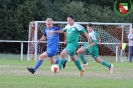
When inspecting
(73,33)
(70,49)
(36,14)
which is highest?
(73,33)

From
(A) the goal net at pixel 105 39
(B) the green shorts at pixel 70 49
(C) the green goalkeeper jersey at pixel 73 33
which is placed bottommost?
(A) the goal net at pixel 105 39

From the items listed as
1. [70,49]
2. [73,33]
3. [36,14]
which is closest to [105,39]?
[36,14]

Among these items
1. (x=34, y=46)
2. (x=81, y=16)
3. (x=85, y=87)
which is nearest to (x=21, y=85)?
(x=85, y=87)

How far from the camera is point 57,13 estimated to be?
51.4 metres

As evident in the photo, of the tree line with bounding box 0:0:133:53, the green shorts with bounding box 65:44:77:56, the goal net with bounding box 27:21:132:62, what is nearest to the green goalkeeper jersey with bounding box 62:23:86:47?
the green shorts with bounding box 65:44:77:56

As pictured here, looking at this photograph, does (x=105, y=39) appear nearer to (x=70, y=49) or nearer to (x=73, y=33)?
(x=73, y=33)

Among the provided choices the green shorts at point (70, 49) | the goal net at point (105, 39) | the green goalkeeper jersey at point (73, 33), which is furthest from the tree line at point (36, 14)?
the green shorts at point (70, 49)

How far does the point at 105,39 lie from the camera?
117 ft

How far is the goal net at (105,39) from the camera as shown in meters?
33.2

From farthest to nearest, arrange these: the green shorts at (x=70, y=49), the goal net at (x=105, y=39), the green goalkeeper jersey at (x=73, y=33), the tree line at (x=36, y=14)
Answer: the tree line at (x=36, y=14) → the goal net at (x=105, y=39) → the green goalkeeper jersey at (x=73, y=33) → the green shorts at (x=70, y=49)

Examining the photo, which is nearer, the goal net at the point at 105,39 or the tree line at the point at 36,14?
the goal net at the point at 105,39

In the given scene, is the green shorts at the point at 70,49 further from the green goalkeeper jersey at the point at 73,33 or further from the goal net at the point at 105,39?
the goal net at the point at 105,39

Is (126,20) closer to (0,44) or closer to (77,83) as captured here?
(0,44)

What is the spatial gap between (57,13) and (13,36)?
21.1 ft
